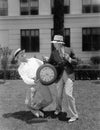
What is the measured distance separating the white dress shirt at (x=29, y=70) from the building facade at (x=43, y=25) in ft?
69.2

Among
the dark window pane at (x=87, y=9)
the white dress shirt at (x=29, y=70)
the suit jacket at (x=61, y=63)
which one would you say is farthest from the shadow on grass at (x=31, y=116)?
the dark window pane at (x=87, y=9)

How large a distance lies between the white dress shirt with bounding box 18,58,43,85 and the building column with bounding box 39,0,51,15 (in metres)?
22.3

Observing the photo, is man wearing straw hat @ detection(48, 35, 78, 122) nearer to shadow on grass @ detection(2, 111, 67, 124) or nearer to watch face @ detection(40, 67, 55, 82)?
watch face @ detection(40, 67, 55, 82)

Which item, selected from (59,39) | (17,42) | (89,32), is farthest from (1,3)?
(59,39)

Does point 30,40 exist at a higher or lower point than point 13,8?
lower

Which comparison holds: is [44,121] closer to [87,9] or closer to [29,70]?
[29,70]

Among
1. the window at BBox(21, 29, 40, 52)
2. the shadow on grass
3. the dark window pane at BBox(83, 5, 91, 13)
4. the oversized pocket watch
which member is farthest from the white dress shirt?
the dark window pane at BBox(83, 5, 91, 13)

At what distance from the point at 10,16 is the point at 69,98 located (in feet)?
77.0

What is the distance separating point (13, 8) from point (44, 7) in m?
2.36

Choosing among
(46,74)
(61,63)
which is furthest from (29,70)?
(61,63)

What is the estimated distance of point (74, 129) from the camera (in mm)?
7430

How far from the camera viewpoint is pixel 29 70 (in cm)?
819

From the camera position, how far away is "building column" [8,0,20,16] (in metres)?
30.7

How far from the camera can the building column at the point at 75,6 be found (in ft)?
99.0
